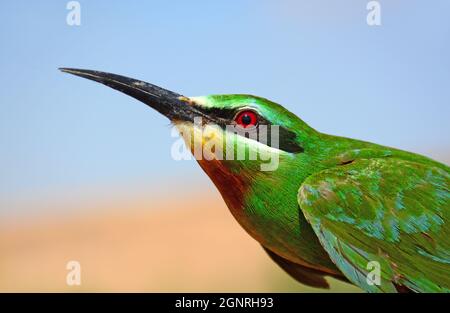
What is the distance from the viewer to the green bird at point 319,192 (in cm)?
294

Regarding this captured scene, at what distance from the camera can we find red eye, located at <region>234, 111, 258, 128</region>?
313 centimetres

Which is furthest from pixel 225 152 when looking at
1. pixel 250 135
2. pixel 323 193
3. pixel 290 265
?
pixel 290 265

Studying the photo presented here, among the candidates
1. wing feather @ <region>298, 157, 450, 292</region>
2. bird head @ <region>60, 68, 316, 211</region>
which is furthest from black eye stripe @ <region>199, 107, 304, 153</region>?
wing feather @ <region>298, 157, 450, 292</region>

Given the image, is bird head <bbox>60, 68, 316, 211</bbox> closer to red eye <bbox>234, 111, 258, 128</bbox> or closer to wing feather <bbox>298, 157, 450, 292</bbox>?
red eye <bbox>234, 111, 258, 128</bbox>

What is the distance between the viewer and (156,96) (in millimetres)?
3293

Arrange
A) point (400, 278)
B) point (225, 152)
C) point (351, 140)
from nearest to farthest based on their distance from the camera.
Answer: point (400, 278) → point (225, 152) → point (351, 140)

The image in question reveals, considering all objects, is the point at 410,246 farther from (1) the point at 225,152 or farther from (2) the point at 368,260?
(1) the point at 225,152

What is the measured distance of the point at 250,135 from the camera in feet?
10.3

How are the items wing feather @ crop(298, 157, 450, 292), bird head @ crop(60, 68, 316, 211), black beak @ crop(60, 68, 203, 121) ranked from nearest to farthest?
wing feather @ crop(298, 157, 450, 292), bird head @ crop(60, 68, 316, 211), black beak @ crop(60, 68, 203, 121)

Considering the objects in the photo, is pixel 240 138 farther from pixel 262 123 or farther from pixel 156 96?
pixel 156 96

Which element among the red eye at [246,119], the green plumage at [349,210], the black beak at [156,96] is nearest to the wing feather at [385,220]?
the green plumage at [349,210]

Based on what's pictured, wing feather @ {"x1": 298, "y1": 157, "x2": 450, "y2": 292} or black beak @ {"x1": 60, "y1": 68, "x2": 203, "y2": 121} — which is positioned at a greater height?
black beak @ {"x1": 60, "y1": 68, "x2": 203, "y2": 121}
